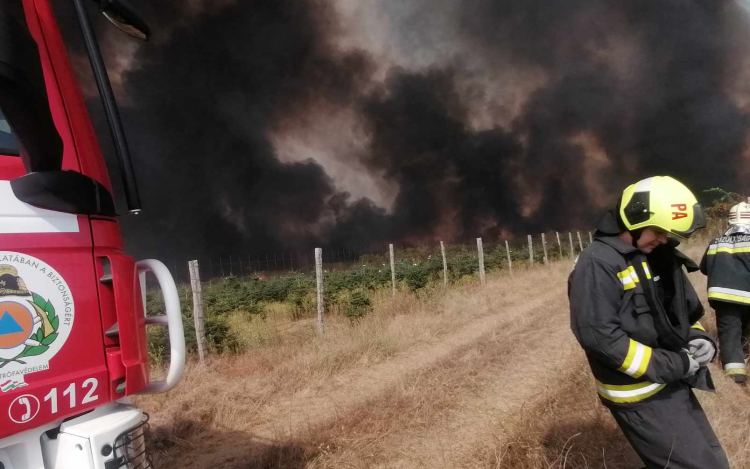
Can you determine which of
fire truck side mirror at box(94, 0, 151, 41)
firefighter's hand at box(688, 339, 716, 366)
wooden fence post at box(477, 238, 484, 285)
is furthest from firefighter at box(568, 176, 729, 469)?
wooden fence post at box(477, 238, 484, 285)

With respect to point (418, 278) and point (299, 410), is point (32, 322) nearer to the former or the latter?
point (299, 410)

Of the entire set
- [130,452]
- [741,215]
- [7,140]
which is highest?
[7,140]

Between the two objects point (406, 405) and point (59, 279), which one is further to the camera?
point (406, 405)

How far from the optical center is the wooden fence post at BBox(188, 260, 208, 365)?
6598mm

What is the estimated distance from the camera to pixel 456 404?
452 centimetres

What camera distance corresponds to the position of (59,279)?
1382 millimetres

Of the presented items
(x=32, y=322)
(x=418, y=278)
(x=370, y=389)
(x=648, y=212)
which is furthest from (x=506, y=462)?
(x=418, y=278)

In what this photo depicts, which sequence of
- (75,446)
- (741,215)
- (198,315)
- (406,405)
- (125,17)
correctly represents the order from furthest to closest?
1. (198,315)
2. (741,215)
3. (406,405)
4. (125,17)
5. (75,446)

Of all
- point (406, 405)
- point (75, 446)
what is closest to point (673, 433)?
point (75, 446)

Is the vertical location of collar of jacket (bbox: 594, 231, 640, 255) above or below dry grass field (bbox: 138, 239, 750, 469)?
above

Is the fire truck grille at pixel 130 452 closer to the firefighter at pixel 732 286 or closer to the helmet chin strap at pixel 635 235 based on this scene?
the helmet chin strap at pixel 635 235

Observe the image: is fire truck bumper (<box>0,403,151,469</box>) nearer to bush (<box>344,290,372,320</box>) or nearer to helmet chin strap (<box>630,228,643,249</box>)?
helmet chin strap (<box>630,228,643,249</box>)

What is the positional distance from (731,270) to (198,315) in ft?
20.6

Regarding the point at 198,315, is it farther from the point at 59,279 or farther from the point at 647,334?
the point at 647,334
